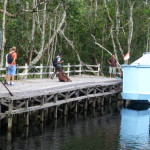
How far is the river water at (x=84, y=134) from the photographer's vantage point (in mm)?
19125

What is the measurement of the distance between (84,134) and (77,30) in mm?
25312

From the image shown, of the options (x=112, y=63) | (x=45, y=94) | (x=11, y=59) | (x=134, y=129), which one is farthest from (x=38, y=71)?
(x=134, y=129)

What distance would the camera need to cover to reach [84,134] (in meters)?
21.8

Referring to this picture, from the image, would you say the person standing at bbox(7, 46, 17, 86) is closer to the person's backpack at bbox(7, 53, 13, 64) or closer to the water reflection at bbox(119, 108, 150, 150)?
the person's backpack at bbox(7, 53, 13, 64)

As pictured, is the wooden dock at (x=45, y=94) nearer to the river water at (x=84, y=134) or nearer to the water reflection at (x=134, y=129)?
the river water at (x=84, y=134)

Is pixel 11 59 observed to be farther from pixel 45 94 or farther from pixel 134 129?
pixel 134 129

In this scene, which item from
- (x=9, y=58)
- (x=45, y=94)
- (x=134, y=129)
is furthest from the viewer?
(x=9, y=58)

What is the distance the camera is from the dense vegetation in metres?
37.9

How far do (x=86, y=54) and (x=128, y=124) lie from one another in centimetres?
2258

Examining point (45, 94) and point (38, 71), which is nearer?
point (45, 94)

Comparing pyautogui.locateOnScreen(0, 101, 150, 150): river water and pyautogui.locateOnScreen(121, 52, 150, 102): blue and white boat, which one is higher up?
pyautogui.locateOnScreen(121, 52, 150, 102): blue and white boat

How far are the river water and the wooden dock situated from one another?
86 centimetres

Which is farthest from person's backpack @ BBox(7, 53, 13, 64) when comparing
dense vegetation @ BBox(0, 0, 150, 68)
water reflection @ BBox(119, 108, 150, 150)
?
dense vegetation @ BBox(0, 0, 150, 68)

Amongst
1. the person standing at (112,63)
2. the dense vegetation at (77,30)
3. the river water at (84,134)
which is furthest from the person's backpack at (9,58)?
the person standing at (112,63)
